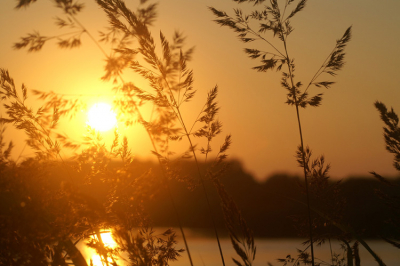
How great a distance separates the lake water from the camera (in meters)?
2.81

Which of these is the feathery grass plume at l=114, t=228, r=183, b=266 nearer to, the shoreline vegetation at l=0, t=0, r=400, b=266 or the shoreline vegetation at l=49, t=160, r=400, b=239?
the shoreline vegetation at l=0, t=0, r=400, b=266

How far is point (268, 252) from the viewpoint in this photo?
362 centimetres

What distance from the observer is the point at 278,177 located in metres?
Answer: 4.66

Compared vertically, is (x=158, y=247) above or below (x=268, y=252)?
above

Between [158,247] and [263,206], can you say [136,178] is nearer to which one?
[158,247]

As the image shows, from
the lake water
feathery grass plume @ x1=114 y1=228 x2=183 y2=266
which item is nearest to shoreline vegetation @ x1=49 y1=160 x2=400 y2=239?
the lake water

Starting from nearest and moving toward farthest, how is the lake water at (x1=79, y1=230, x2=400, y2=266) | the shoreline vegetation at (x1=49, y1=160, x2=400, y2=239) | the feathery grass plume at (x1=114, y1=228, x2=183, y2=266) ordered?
the feathery grass plume at (x1=114, y1=228, x2=183, y2=266) → the lake water at (x1=79, y1=230, x2=400, y2=266) → the shoreline vegetation at (x1=49, y1=160, x2=400, y2=239)

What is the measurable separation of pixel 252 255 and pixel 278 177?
114 inches

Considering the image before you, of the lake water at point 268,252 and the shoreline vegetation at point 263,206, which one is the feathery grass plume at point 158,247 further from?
the shoreline vegetation at point 263,206

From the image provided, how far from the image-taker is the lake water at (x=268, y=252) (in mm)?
2807

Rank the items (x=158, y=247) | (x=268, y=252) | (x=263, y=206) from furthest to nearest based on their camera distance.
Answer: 1. (x=263, y=206)
2. (x=268, y=252)
3. (x=158, y=247)

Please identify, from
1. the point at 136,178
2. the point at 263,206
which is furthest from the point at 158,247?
the point at 263,206

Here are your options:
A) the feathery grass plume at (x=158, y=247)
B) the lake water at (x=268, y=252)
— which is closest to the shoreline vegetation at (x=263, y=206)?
the lake water at (x=268, y=252)

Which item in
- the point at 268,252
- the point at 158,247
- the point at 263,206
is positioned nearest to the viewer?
the point at 158,247
